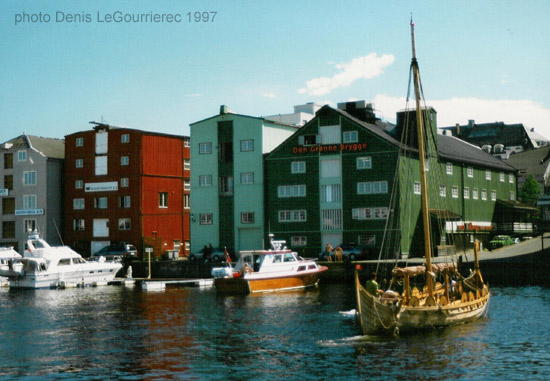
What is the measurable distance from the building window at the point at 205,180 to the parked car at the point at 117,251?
11.9 m

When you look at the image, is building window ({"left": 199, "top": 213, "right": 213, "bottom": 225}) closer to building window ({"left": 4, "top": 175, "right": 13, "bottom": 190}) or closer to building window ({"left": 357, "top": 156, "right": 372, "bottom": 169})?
building window ({"left": 357, "top": 156, "right": 372, "bottom": 169})

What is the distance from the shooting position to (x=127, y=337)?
114 ft

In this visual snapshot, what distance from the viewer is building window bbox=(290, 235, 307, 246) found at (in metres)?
77.1

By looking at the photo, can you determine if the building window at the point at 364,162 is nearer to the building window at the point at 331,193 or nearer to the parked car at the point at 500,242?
the building window at the point at 331,193

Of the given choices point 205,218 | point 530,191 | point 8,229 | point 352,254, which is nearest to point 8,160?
point 8,229

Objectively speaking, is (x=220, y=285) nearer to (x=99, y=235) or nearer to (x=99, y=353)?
(x=99, y=353)

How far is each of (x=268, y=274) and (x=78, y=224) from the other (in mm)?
45647

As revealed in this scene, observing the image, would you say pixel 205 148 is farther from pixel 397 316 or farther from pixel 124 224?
pixel 397 316

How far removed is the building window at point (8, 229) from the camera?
9825 centimetres

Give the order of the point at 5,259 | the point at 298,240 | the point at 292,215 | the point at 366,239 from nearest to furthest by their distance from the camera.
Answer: the point at 366,239, the point at 298,240, the point at 5,259, the point at 292,215

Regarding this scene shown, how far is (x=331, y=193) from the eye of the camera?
251 ft

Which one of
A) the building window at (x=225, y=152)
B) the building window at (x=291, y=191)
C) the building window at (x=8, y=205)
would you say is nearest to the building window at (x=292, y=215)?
the building window at (x=291, y=191)

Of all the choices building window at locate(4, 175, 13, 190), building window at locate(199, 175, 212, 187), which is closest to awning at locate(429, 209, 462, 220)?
building window at locate(199, 175, 212, 187)

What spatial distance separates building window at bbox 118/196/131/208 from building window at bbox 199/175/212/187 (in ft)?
38.1
